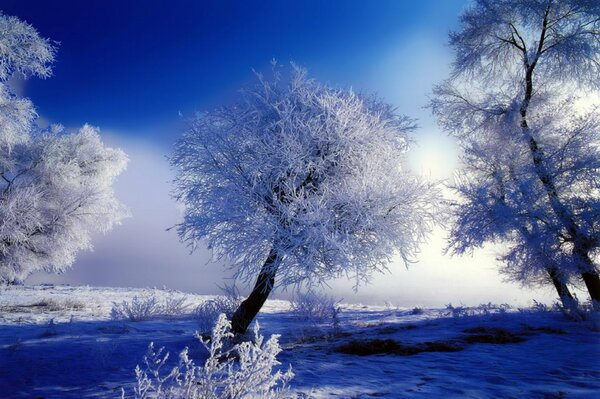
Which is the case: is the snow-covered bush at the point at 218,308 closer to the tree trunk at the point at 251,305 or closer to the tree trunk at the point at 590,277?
the tree trunk at the point at 251,305

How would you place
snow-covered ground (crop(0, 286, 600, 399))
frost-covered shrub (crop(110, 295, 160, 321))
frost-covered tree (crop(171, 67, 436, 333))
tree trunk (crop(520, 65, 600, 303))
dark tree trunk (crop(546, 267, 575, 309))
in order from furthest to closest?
frost-covered shrub (crop(110, 295, 160, 321)) < dark tree trunk (crop(546, 267, 575, 309)) < tree trunk (crop(520, 65, 600, 303)) < frost-covered tree (crop(171, 67, 436, 333)) < snow-covered ground (crop(0, 286, 600, 399))

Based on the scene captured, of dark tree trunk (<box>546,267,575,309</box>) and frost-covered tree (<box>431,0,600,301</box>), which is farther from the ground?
frost-covered tree (<box>431,0,600,301</box>)

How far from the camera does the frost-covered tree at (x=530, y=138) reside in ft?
29.0

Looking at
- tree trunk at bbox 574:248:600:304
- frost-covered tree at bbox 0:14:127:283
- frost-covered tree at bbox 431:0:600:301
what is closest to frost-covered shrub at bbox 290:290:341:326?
frost-covered tree at bbox 431:0:600:301

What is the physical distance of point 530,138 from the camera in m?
9.82

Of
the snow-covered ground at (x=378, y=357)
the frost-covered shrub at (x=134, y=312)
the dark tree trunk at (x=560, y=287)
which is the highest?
the dark tree trunk at (x=560, y=287)

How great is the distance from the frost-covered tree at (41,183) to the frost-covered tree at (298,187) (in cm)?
844

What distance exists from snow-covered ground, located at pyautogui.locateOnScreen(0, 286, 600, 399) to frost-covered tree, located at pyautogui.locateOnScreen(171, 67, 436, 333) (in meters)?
1.38

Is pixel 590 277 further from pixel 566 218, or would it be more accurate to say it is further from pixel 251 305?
pixel 251 305

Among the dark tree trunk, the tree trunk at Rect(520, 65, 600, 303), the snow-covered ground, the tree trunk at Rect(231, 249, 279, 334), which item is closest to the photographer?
the snow-covered ground

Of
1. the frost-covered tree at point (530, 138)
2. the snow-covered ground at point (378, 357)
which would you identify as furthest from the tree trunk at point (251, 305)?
the frost-covered tree at point (530, 138)

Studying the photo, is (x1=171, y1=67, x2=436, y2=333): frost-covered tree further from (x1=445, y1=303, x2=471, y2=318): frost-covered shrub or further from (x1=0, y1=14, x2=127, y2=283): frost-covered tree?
(x1=0, y1=14, x2=127, y2=283): frost-covered tree

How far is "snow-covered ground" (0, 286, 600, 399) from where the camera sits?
13.2 feet

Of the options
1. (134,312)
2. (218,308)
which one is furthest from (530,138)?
(134,312)
